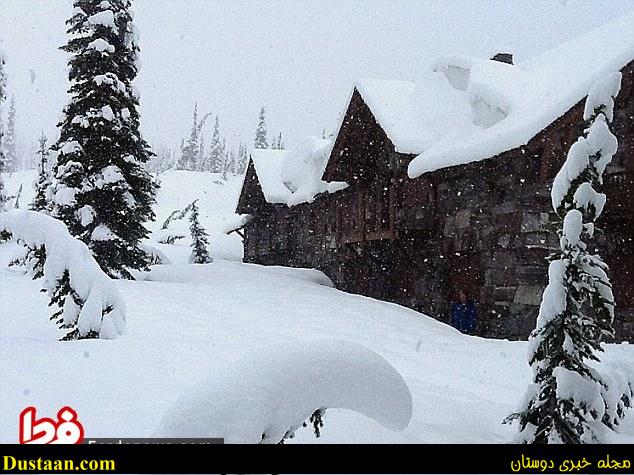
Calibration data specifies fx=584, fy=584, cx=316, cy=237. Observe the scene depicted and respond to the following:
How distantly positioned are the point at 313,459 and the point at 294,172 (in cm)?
2144

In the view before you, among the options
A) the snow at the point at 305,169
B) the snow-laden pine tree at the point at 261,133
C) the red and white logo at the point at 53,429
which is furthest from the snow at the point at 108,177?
the snow-laden pine tree at the point at 261,133

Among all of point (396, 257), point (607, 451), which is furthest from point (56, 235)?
point (396, 257)

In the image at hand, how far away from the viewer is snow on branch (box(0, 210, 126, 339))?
17.0ft

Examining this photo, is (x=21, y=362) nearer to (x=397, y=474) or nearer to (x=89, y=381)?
(x=89, y=381)

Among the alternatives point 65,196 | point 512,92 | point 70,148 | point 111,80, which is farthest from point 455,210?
point 70,148

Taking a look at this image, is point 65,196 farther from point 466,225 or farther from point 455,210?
point 466,225

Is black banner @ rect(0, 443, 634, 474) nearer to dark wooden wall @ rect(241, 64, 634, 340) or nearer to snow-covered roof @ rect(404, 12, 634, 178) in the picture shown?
dark wooden wall @ rect(241, 64, 634, 340)

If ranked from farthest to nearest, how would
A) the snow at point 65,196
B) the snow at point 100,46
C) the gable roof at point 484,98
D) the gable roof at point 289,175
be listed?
the gable roof at point 289,175
the snow at point 100,46
the snow at point 65,196
the gable roof at point 484,98

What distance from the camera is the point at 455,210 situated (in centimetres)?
1301

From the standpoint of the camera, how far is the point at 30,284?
402 inches

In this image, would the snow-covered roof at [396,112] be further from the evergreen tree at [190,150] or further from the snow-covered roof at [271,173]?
the evergreen tree at [190,150]

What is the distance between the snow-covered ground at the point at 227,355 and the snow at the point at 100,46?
18.1ft

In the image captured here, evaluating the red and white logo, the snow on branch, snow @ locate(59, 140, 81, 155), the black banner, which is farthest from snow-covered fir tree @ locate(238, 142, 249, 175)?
the black banner

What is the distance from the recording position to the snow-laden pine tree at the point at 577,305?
3029 mm
